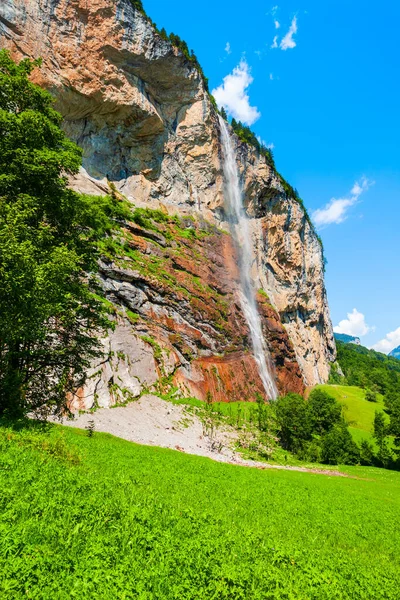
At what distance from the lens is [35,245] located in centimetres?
1435

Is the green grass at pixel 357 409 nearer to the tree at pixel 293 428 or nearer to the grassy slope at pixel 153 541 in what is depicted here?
the tree at pixel 293 428

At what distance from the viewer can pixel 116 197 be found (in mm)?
56688

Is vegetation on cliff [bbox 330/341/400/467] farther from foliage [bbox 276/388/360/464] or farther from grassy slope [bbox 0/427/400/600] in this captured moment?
grassy slope [bbox 0/427/400/600]

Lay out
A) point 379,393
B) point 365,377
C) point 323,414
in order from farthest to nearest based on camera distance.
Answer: point 365,377, point 379,393, point 323,414

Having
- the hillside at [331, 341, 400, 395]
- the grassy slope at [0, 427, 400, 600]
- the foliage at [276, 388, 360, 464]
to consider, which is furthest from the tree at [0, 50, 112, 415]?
the hillside at [331, 341, 400, 395]

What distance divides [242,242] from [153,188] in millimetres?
24878

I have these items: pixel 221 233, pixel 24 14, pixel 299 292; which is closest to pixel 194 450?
pixel 221 233

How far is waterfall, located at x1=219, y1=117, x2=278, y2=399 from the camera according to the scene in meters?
68.8

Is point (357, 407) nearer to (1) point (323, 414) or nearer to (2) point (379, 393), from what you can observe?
(1) point (323, 414)

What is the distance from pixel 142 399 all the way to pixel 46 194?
26.2 meters

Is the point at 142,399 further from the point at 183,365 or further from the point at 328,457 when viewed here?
the point at 328,457

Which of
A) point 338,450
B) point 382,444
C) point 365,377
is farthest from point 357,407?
point 365,377

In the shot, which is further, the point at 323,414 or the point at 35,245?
the point at 323,414

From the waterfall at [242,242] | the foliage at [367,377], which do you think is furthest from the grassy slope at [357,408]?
the waterfall at [242,242]
